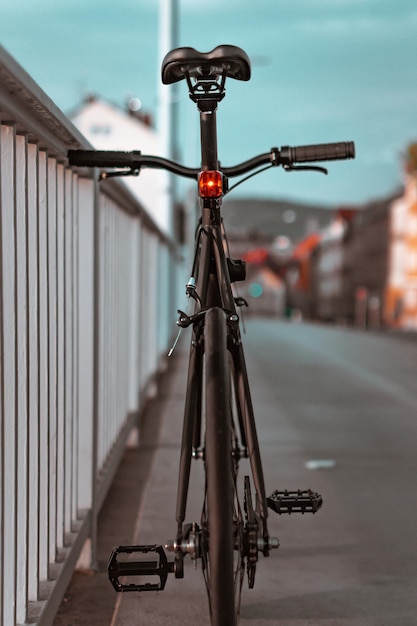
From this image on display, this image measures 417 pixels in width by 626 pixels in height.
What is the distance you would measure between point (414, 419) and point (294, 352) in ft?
30.0

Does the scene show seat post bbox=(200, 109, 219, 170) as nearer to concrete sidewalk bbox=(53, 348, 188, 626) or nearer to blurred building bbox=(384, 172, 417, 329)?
concrete sidewalk bbox=(53, 348, 188, 626)

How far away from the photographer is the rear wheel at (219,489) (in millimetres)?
2188

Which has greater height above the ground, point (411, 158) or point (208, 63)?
Answer: point (411, 158)

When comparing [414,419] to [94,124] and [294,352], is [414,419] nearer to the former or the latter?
[294,352]

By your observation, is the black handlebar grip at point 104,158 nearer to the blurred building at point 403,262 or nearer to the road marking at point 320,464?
the road marking at point 320,464

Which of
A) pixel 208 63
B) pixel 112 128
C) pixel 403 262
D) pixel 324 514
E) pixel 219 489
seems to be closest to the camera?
pixel 219 489

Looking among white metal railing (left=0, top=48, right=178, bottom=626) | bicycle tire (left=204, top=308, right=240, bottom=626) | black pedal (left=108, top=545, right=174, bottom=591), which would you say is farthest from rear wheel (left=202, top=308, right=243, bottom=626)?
white metal railing (left=0, top=48, right=178, bottom=626)

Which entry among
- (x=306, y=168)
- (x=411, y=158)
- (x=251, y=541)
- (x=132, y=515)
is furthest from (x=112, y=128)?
(x=251, y=541)

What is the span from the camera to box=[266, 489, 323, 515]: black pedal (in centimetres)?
282

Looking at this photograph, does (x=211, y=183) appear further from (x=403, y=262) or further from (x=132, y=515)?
(x=403, y=262)

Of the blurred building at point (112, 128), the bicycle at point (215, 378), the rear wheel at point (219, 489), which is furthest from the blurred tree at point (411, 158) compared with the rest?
the rear wheel at point (219, 489)

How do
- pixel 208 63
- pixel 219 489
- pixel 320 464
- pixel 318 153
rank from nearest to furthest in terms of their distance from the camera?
pixel 219 489
pixel 208 63
pixel 318 153
pixel 320 464

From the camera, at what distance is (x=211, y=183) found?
2732 mm

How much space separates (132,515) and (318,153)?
2583 millimetres
